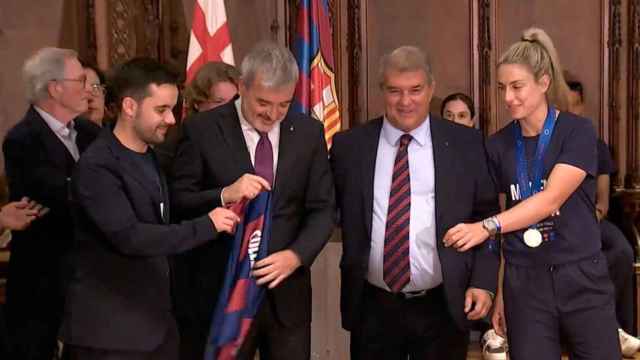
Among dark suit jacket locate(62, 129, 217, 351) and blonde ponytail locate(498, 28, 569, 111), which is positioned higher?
blonde ponytail locate(498, 28, 569, 111)

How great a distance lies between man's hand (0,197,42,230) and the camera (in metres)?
2.84

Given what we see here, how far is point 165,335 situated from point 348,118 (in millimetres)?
3731

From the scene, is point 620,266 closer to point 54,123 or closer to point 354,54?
point 354,54

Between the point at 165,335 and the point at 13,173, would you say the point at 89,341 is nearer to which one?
the point at 165,335

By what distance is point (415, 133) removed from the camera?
2.66 meters

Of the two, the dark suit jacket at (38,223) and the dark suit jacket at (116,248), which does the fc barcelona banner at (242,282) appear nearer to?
the dark suit jacket at (116,248)

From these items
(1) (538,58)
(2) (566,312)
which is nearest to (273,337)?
(2) (566,312)

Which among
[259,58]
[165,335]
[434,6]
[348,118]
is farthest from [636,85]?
[165,335]

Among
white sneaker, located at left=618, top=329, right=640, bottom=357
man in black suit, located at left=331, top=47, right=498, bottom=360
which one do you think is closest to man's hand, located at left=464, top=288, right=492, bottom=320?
man in black suit, located at left=331, top=47, right=498, bottom=360

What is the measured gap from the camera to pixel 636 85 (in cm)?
561

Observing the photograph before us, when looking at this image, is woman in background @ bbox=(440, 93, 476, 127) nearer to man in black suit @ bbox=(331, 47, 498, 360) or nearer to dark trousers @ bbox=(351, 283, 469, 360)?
man in black suit @ bbox=(331, 47, 498, 360)

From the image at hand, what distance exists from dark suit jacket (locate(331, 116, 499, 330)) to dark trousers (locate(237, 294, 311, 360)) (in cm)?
23

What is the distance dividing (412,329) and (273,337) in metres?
0.43

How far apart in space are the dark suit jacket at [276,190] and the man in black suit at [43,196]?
68 cm
